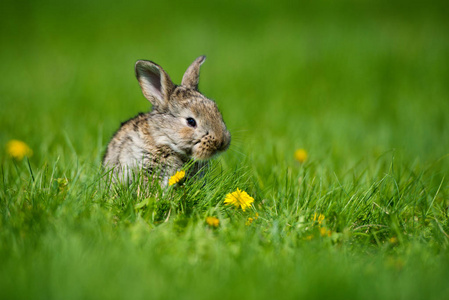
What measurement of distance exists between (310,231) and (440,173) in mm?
2359

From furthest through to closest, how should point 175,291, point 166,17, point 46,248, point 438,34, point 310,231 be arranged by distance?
point 166,17 → point 438,34 → point 310,231 → point 46,248 → point 175,291

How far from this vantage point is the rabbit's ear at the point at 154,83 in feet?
13.5

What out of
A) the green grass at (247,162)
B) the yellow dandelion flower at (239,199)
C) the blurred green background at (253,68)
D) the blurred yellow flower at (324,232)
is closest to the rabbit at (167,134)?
the green grass at (247,162)

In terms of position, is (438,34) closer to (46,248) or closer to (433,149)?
(433,149)

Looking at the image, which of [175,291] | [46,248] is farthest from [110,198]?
[175,291]

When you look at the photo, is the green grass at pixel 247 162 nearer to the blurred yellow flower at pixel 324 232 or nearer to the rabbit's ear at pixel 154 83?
the blurred yellow flower at pixel 324 232

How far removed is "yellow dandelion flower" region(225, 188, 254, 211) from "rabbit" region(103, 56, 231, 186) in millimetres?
614

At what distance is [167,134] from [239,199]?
101 cm

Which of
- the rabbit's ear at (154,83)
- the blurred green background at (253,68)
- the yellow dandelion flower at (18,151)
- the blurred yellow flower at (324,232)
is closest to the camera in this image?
the blurred yellow flower at (324,232)

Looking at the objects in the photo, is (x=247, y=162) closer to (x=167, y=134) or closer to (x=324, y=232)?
(x=167, y=134)

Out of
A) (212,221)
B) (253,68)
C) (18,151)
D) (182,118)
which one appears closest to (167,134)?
(182,118)

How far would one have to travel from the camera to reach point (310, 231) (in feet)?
10.1

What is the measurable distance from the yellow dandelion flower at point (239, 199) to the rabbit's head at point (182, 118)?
662mm

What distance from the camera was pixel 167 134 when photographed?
4035 mm
